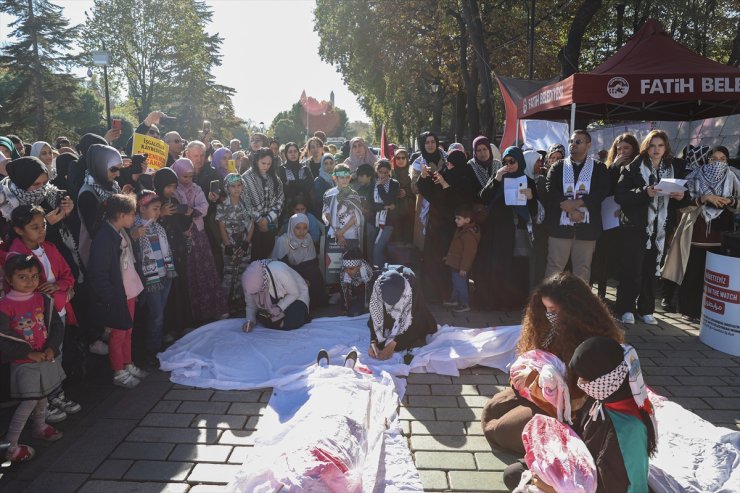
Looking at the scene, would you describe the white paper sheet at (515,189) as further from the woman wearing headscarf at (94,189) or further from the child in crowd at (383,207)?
the woman wearing headscarf at (94,189)

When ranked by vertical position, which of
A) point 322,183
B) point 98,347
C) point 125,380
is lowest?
point 125,380

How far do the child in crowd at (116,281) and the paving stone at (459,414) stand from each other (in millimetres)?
2461

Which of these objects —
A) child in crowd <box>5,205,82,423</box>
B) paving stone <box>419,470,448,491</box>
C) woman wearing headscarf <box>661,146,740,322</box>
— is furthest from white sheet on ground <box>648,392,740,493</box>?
child in crowd <box>5,205,82,423</box>

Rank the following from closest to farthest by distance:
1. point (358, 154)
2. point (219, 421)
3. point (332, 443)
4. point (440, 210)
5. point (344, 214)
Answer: point (332, 443) < point (219, 421) < point (440, 210) < point (344, 214) < point (358, 154)

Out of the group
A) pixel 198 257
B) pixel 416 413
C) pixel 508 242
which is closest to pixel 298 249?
pixel 198 257

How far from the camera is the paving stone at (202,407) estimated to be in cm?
385

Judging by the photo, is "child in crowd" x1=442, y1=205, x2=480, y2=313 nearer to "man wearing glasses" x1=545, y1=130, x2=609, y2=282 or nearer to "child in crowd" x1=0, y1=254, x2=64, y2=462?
"man wearing glasses" x1=545, y1=130, x2=609, y2=282

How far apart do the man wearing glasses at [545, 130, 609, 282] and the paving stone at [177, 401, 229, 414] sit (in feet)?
12.4

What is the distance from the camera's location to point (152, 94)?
3275 centimetres

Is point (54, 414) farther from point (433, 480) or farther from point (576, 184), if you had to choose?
point (576, 184)

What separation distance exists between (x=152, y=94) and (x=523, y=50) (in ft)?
76.0

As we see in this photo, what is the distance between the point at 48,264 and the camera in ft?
12.1

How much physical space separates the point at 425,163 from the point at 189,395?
4255mm

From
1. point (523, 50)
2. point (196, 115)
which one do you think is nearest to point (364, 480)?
point (523, 50)
